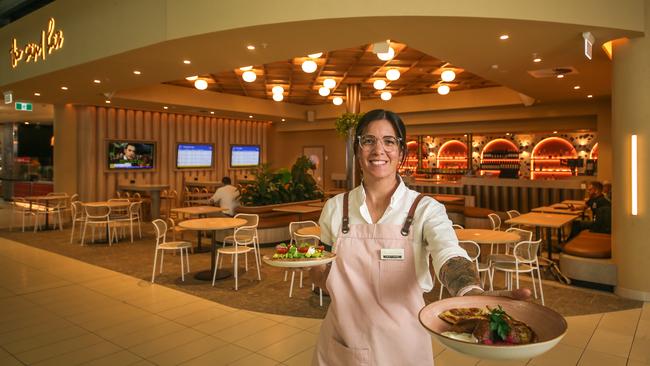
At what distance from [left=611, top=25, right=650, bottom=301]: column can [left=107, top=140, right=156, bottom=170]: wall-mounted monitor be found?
11595mm

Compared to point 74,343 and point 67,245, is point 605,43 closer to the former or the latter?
point 74,343

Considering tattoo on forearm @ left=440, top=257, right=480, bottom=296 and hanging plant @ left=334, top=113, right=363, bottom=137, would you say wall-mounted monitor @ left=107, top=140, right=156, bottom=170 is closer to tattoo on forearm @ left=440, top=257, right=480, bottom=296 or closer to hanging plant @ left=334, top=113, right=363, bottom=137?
hanging plant @ left=334, top=113, right=363, bottom=137

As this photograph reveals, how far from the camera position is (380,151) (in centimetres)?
145

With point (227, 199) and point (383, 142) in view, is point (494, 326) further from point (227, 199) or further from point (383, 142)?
point (227, 199)

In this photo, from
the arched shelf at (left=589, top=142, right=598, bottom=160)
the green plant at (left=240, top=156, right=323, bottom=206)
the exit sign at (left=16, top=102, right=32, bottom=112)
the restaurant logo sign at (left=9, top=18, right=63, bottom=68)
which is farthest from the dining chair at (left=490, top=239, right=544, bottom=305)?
the exit sign at (left=16, top=102, right=32, bottom=112)

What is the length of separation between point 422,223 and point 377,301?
1.00 feet

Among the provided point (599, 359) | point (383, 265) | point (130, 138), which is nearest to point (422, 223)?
point (383, 265)

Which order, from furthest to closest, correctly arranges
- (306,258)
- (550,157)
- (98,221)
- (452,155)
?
(452,155)
(550,157)
(98,221)
(306,258)

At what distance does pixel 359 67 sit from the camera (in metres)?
8.63

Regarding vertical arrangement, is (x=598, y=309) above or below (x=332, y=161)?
below

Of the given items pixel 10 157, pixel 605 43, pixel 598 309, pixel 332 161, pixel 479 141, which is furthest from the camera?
pixel 10 157

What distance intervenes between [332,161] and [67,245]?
30.9 ft

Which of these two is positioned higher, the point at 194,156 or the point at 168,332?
the point at 194,156

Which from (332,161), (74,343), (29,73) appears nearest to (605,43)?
(74,343)
